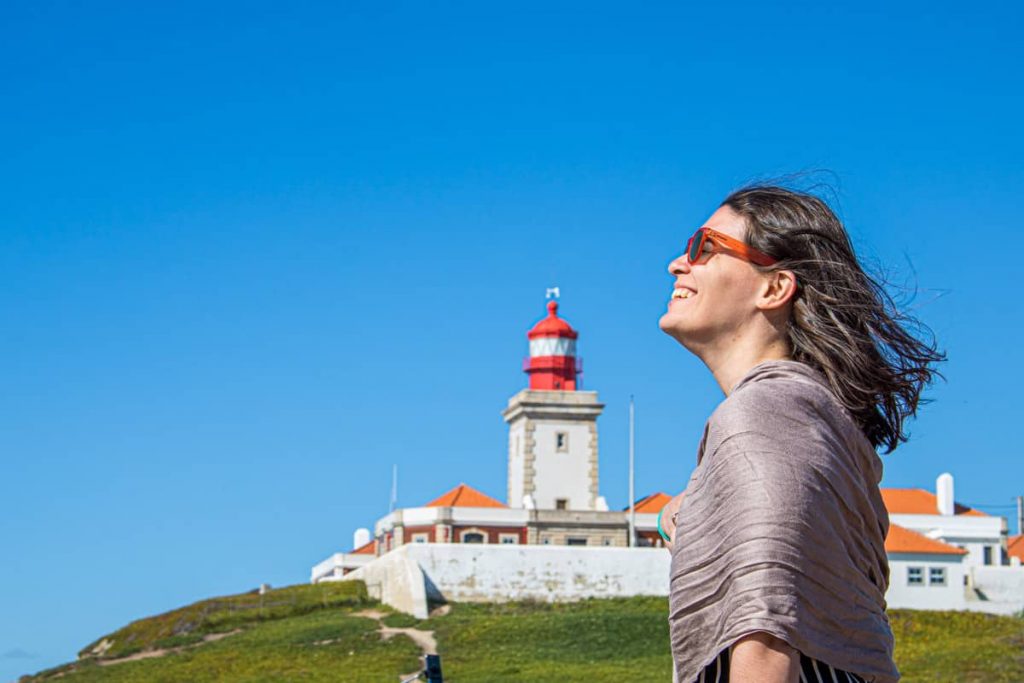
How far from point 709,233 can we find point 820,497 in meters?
0.50

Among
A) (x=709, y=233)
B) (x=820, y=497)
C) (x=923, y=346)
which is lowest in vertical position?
(x=820, y=497)

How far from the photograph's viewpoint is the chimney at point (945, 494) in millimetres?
40750

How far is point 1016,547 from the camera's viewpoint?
146 feet

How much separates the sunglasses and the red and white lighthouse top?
1597 inches

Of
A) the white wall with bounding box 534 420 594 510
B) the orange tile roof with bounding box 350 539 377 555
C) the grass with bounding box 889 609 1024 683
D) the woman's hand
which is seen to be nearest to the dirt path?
the white wall with bounding box 534 420 594 510

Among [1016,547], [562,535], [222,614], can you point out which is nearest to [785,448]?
[222,614]

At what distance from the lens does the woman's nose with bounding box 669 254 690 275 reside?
2.07 meters

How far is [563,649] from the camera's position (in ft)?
89.3

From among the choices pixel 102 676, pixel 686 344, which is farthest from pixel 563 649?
pixel 686 344

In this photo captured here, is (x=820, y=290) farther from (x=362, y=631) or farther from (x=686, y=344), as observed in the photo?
(x=362, y=631)

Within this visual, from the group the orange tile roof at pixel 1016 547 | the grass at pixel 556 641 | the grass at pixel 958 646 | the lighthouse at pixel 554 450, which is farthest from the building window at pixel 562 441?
the orange tile roof at pixel 1016 547

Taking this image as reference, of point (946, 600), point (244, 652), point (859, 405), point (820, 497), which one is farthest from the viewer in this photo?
point (946, 600)

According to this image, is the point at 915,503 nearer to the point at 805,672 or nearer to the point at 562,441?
the point at 562,441

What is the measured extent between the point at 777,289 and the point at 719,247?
0.33 ft
